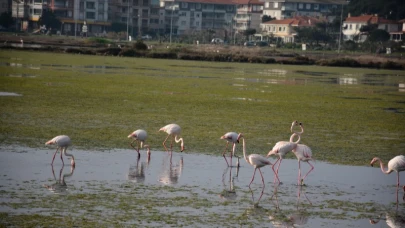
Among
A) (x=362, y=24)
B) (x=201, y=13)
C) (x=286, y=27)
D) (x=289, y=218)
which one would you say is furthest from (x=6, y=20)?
(x=289, y=218)

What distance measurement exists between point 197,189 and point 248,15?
17564cm

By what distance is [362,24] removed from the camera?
6078 inches

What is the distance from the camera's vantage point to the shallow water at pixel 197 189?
1344 cm

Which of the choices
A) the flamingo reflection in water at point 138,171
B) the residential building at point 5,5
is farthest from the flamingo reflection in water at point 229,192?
the residential building at point 5,5

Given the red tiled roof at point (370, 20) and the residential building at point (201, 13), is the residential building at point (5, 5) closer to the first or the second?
Result: the residential building at point (201, 13)

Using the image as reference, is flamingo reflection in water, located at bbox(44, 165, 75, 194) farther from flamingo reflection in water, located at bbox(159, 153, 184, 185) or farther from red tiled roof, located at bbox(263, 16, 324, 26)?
red tiled roof, located at bbox(263, 16, 324, 26)

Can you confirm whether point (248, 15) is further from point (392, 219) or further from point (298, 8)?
point (392, 219)

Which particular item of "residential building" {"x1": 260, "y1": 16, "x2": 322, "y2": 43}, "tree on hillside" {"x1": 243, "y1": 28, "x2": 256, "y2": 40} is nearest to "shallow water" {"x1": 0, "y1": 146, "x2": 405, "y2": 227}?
"tree on hillside" {"x1": 243, "y1": 28, "x2": 256, "y2": 40}

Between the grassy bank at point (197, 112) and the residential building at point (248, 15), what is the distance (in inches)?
5672

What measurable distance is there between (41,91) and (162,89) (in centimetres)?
694

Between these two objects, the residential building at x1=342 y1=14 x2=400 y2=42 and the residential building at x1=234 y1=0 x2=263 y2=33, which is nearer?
the residential building at x1=342 y1=14 x2=400 y2=42

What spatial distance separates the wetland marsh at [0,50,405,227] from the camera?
534 inches

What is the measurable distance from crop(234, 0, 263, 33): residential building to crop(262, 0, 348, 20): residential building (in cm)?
277

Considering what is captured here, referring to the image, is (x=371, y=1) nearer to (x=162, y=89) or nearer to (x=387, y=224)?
(x=162, y=89)
